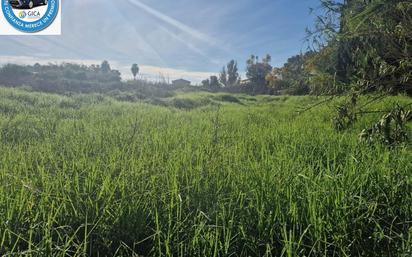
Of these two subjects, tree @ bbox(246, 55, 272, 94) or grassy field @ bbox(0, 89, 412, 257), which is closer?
grassy field @ bbox(0, 89, 412, 257)

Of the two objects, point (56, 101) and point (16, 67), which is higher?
point (16, 67)

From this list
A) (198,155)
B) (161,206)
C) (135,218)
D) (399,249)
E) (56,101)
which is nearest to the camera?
(399,249)

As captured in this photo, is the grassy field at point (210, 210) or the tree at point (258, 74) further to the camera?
the tree at point (258, 74)

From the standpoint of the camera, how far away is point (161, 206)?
178 cm

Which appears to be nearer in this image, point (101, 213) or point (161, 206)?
point (101, 213)

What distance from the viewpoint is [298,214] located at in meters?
1.65

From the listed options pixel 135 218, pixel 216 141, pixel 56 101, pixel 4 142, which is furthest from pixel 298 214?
pixel 56 101

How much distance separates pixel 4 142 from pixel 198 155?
255 cm

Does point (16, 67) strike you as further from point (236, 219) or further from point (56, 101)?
point (236, 219)

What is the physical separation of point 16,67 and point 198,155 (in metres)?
29.0

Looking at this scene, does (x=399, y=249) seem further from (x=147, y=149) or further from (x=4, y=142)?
(x=4, y=142)

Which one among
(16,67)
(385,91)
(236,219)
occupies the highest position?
(16,67)

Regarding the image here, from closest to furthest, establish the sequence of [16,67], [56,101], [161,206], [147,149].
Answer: [161,206] → [147,149] → [56,101] → [16,67]

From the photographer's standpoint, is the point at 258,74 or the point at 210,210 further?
the point at 258,74
